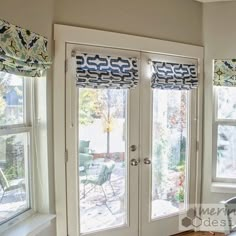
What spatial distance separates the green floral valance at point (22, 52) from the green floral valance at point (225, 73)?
79.7 inches

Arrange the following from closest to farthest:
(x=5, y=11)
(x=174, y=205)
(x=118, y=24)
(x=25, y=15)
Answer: (x=5, y=11), (x=25, y=15), (x=118, y=24), (x=174, y=205)

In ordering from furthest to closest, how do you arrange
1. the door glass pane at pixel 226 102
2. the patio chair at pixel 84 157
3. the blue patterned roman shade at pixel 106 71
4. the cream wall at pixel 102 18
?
the door glass pane at pixel 226 102 → the patio chair at pixel 84 157 → the blue patterned roman shade at pixel 106 71 → the cream wall at pixel 102 18

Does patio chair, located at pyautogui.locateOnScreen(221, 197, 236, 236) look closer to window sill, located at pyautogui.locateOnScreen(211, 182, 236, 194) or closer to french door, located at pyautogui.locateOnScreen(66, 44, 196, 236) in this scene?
french door, located at pyautogui.locateOnScreen(66, 44, 196, 236)

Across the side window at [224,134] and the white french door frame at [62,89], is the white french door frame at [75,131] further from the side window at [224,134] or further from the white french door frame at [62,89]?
the side window at [224,134]

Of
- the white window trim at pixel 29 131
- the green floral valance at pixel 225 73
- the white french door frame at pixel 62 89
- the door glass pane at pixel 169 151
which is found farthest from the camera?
the green floral valance at pixel 225 73

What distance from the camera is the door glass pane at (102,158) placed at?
3035 millimetres

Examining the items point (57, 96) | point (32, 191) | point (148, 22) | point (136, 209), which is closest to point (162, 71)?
point (148, 22)

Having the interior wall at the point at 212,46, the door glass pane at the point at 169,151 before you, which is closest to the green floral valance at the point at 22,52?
the door glass pane at the point at 169,151

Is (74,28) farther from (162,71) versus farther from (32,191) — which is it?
(32,191)

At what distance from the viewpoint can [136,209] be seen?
3.35 metres

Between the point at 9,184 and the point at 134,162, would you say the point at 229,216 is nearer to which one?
the point at 134,162

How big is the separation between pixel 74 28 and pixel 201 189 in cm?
233

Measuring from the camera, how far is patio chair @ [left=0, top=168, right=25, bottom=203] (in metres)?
2.39

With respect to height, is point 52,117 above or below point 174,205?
above
